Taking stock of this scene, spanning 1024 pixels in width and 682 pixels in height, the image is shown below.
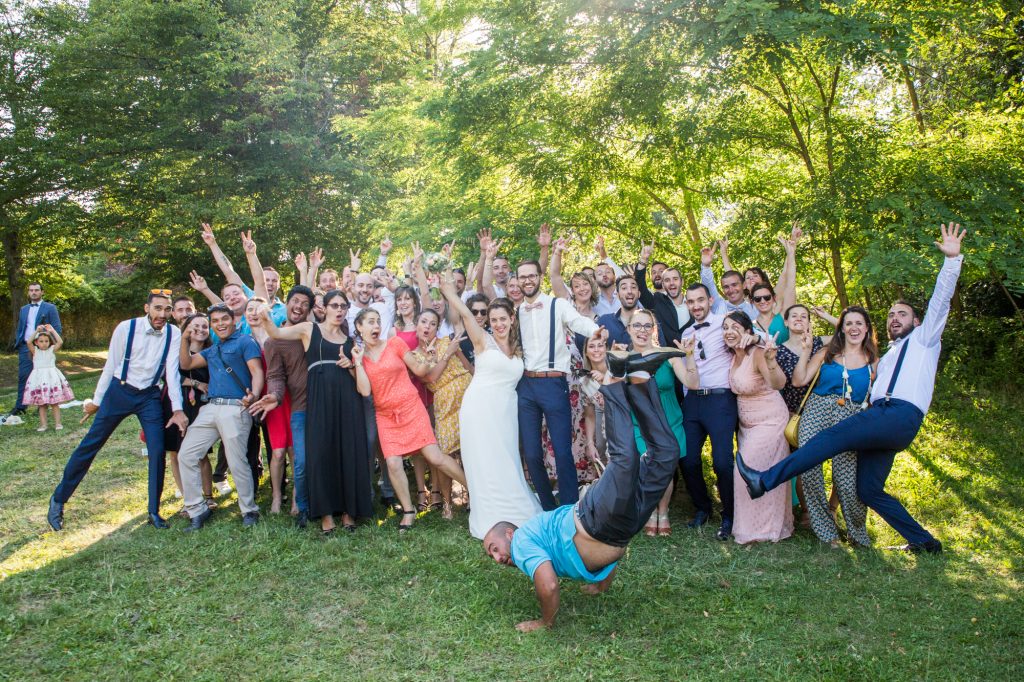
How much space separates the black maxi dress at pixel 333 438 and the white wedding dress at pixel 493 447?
0.94m

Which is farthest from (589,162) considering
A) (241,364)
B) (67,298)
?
(67,298)

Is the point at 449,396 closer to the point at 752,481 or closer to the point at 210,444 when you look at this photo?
the point at 210,444

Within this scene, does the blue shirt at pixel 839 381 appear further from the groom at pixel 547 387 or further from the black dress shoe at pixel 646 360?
the black dress shoe at pixel 646 360

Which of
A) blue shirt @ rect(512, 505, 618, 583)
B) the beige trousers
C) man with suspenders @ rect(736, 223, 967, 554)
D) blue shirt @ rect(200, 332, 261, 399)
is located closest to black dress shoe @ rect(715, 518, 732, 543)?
man with suspenders @ rect(736, 223, 967, 554)

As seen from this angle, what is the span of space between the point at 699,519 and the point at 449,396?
8.22 ft

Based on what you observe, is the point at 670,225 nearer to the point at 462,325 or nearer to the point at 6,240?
the point at 462,325

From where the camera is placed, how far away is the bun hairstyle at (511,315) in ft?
20.2

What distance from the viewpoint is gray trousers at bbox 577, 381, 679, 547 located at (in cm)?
406

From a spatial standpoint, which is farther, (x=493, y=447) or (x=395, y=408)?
(x=395, y=408)

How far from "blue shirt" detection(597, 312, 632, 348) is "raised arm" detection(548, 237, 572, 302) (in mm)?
414

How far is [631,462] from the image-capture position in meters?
4.04

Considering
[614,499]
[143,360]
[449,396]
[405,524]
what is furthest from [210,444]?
[614,499]

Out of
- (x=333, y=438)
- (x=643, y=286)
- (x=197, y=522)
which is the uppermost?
(x=643, y=286)

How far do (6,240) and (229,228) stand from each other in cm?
839
